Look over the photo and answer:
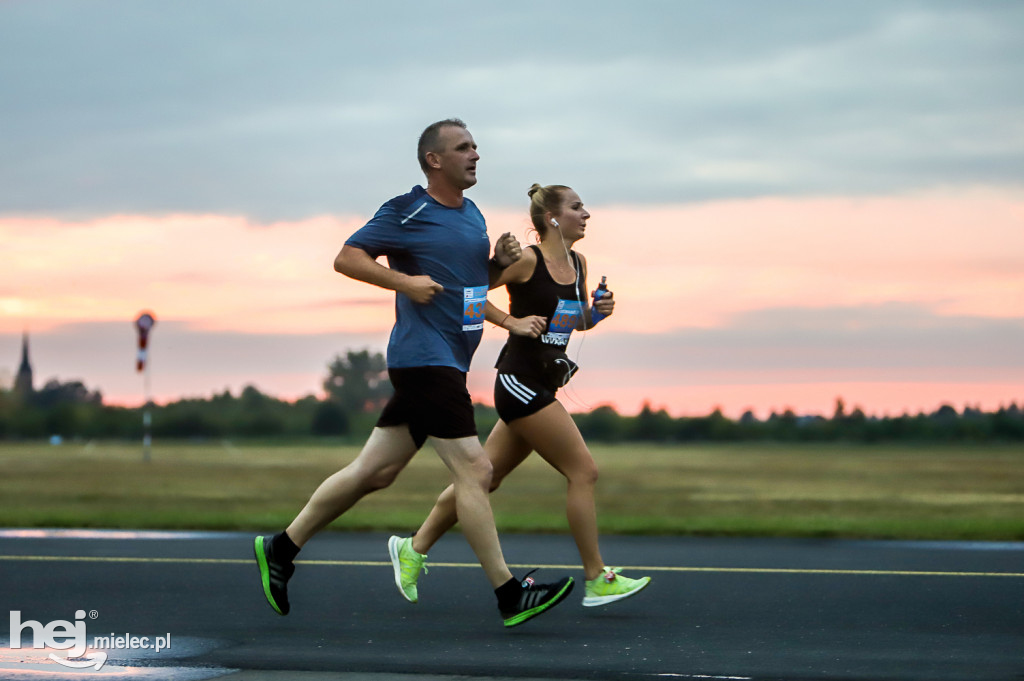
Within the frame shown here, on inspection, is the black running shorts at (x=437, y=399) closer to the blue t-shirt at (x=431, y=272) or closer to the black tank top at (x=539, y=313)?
the blue t-shirt at (x=431, y=272)

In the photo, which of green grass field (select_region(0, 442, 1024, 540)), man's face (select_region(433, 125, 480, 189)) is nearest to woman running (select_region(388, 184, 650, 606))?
man's face (select_region(433, 125, 480, 189))

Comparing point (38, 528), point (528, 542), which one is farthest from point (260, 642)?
point (38, 528)

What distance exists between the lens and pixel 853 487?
27688 millimetres

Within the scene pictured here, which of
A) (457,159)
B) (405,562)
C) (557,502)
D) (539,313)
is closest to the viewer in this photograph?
(457,159)

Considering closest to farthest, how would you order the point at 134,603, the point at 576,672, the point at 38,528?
the point at 576,672 → the point at 134,603 → the point at 38,528

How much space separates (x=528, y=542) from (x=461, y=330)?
440 centimetres

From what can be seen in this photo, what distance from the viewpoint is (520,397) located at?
20.4 feet

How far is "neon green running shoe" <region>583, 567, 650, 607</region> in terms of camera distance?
6125 millimetres

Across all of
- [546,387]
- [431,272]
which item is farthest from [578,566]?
[431,272]

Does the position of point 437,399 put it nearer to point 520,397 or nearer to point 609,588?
point 520,397

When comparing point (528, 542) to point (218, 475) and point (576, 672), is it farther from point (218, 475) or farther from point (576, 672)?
point (218, 475)

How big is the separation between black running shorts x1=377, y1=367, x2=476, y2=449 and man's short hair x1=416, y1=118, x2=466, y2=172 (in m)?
0.91

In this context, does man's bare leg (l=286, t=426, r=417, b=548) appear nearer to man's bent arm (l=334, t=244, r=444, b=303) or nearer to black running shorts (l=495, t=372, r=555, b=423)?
black running shorts (l=495, t=372, r=555, b=423)

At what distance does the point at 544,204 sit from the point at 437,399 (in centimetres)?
139
